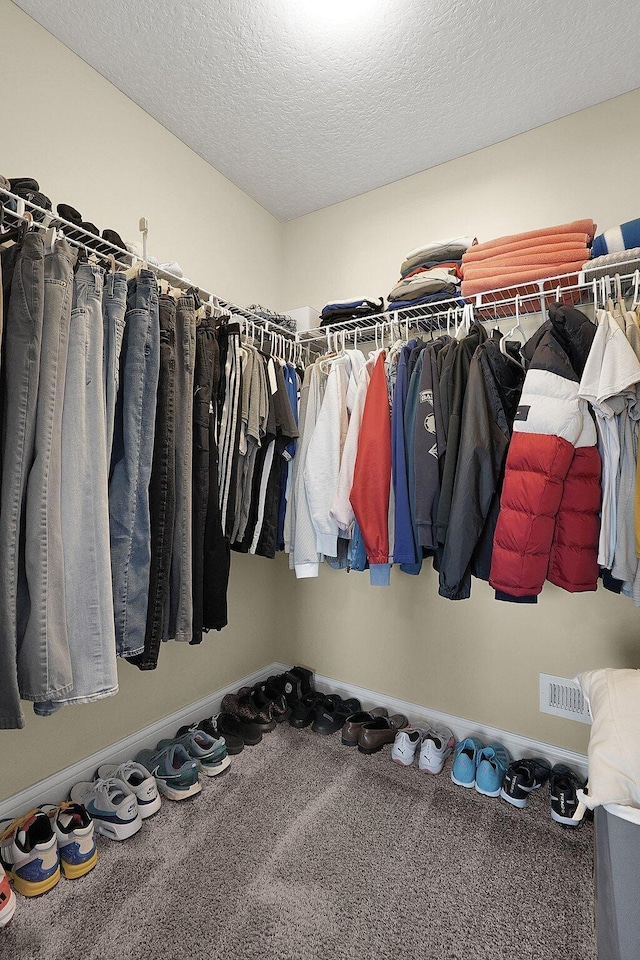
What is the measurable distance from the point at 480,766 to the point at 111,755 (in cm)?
151

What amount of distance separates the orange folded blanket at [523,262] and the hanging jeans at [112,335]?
4.40 feet

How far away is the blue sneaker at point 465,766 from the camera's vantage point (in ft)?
6.59

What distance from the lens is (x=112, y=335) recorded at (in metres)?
1.35

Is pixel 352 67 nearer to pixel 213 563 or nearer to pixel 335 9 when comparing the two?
pixel 335 9

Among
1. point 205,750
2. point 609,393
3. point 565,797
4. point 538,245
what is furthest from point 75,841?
point 538,245

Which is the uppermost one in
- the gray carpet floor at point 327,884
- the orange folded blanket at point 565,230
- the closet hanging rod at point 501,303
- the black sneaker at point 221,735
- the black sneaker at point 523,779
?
the orange folded blanket at point 565,230

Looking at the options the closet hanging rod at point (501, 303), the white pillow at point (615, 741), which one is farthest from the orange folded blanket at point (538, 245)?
the white pillow at point (615, 741)

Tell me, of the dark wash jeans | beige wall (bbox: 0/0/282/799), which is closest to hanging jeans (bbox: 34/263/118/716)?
the dark wash jeans

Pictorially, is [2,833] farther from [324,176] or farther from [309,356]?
[324,176]

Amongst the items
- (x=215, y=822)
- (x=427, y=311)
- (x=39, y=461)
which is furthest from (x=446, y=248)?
(x=215, y=822)

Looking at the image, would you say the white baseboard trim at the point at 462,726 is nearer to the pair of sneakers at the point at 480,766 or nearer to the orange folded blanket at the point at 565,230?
the pair of sneakers at the point at 480,766

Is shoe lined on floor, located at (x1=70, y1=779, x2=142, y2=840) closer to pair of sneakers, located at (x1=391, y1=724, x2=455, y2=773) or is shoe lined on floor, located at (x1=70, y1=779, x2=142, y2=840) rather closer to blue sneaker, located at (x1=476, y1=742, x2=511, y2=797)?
pair of sneakers, located at (x1=391, y1=724, x2=455, y2=773)

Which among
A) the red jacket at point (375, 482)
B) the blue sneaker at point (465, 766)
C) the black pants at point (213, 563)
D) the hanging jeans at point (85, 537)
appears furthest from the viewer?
the blue sneaker at point (465, 766)

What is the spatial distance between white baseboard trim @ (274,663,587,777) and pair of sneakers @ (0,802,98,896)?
1.37 meters
